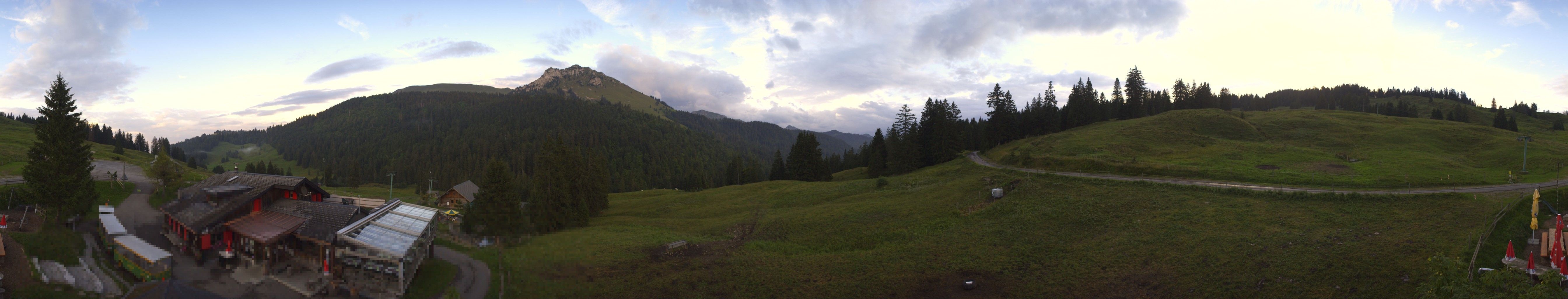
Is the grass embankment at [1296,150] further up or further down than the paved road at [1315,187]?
further up

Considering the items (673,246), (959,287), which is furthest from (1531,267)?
(673,246)

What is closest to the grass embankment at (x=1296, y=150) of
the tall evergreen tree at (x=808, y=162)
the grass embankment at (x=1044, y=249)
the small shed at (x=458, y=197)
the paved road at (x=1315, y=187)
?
the paved road at (x=1315, y=187)

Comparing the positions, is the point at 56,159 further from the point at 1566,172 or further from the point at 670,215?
the point at 1566,172

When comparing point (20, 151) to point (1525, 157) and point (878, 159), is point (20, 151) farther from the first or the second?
point (1525, 157)

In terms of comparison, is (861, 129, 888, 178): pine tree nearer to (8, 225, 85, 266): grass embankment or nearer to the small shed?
the small shed

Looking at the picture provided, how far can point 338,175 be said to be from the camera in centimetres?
14262

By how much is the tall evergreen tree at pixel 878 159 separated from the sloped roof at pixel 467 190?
50405mm

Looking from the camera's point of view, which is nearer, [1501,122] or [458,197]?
[458,197]

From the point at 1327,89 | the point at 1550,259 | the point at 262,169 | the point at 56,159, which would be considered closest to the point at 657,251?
the point at 56,159

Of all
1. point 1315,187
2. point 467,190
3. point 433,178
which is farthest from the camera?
point 433,178

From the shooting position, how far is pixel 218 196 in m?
23.3

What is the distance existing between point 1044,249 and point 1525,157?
4067 centimetres

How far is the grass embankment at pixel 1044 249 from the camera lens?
65.0ft

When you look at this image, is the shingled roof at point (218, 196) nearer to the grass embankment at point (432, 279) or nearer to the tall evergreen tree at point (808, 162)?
the grass embankment at point (432, 279)
